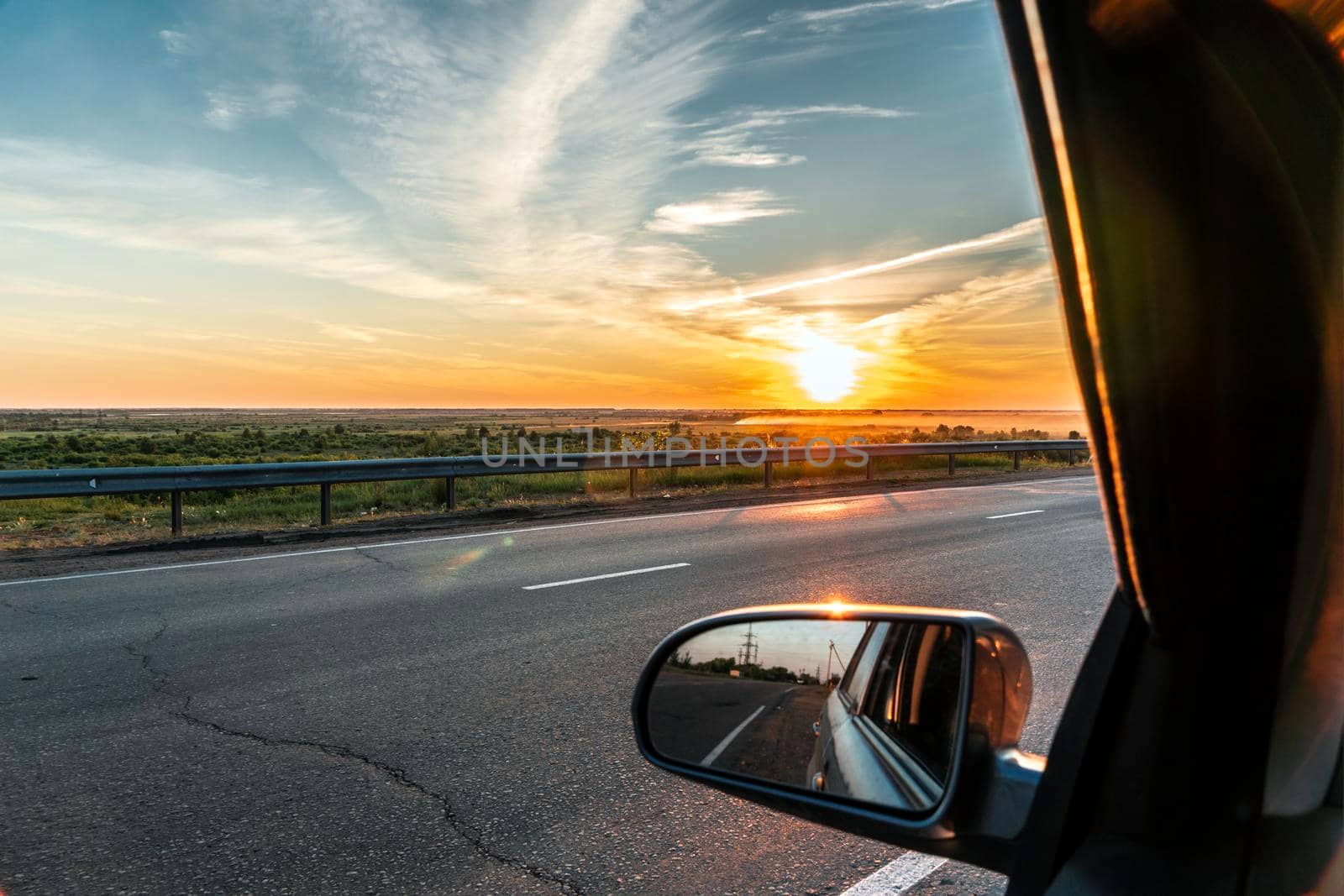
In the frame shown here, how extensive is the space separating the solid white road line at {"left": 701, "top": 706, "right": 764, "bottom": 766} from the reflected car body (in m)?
0.23

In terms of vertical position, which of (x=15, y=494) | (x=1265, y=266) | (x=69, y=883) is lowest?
(x=69, y=883)

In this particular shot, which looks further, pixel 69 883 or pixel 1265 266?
pixel 69 883

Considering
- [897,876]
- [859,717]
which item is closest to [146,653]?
[897,876]

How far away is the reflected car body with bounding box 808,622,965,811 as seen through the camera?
1.48 metres

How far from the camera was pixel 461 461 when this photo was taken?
567 inches

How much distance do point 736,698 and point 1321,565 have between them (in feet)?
4.49

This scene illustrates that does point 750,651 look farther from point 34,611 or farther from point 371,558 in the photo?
point 371,558

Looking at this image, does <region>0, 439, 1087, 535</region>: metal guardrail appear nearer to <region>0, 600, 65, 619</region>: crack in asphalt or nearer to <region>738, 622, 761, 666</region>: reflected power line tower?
<region>0, 600, 65, 619</region>: crack in asphalt

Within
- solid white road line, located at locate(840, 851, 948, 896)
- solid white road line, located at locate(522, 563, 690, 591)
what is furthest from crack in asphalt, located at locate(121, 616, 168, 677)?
solid white road line, located at locate(840, 851, 948, 896)

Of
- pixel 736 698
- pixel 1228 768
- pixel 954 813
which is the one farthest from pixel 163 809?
pixel 1228 768

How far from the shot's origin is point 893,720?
5.46ft

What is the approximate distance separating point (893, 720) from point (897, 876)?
1.77m

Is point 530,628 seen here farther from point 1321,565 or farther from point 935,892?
point 1321,565

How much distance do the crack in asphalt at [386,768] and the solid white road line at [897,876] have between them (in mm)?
935
